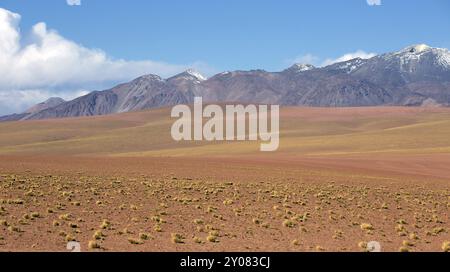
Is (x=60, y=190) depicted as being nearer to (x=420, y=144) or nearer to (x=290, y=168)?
(x=290, y=168)

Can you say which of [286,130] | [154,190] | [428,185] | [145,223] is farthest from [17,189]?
[286,130]

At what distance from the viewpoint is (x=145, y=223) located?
22406 mm

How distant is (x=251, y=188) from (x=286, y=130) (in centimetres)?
10569

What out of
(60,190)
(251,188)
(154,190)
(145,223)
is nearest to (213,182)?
(251,188)

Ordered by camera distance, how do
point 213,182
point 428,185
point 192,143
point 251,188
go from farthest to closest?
1. point 192,143
2. point 428,185
3. point 213,182
4. point 251,188

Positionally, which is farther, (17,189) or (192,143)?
(192,143)

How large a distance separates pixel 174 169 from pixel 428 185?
721 inches

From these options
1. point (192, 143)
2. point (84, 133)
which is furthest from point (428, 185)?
point (84, 133)

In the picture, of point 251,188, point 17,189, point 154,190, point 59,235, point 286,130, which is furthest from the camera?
point 286,130

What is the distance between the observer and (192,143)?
4579 inches

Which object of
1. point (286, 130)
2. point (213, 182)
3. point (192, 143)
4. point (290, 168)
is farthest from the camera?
point (286, 130)

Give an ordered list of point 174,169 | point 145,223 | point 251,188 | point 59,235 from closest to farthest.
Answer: point 59,235 → point 145,223 → point 251,188 → point 174,169

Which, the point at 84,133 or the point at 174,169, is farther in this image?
the point at 84,133

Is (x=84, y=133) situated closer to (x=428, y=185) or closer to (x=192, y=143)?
(x=192, y=143)
